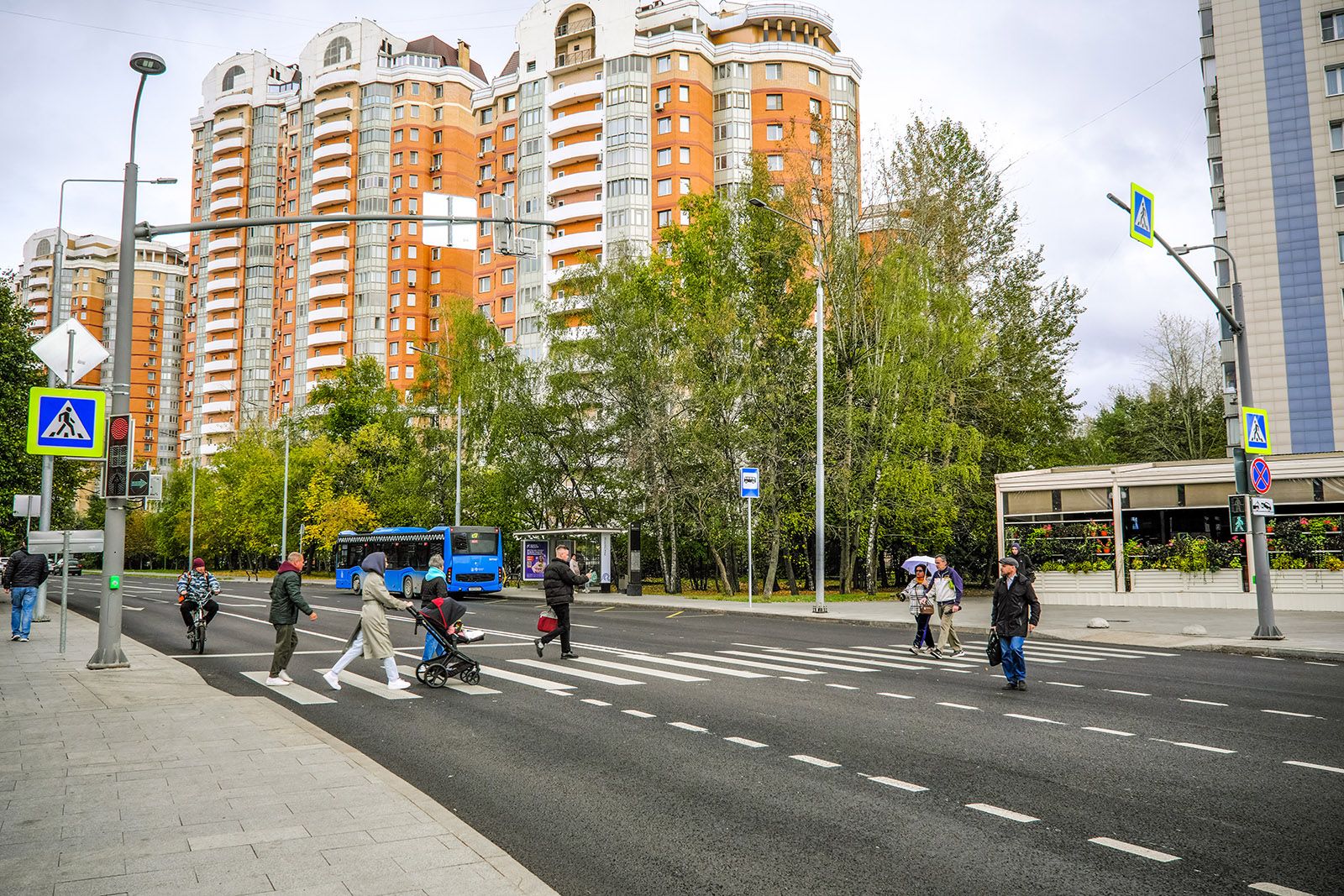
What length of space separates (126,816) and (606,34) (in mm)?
74666

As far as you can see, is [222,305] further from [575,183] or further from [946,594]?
[946,594]

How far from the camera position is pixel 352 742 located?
9133 mm

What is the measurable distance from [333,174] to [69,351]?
88.0 meters

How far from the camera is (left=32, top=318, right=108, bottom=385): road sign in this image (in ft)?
44.2

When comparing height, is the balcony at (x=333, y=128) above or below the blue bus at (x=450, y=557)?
above

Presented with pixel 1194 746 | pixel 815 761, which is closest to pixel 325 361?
pixel 815 761

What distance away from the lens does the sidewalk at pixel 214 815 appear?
4.80m

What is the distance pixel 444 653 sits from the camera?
13.2 meters

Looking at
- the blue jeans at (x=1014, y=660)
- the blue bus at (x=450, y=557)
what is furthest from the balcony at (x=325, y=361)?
the blue jeans at (x=1014, y=660)

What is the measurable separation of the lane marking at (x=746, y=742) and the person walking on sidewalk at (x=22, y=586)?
1667cm

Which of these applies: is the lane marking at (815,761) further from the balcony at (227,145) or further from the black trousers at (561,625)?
the balcony at (227,145)

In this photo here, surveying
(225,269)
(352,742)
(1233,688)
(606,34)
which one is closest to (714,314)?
(1233,688)

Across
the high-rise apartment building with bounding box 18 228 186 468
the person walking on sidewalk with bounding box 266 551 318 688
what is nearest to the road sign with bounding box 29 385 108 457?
the person walking on sidewalk with bounding box 266 551 318 688

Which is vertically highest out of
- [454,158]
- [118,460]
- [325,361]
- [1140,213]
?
[454,158]
